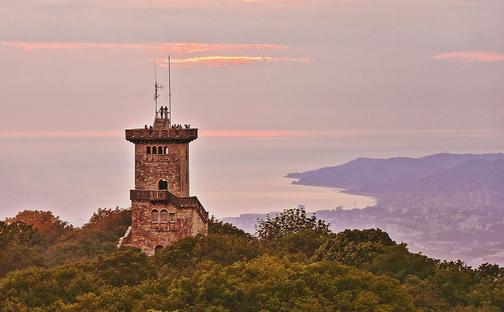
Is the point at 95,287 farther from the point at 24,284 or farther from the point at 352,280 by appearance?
the point at 352,280

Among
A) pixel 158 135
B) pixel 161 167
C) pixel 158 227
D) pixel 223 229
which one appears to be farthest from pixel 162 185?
pixel 223 229

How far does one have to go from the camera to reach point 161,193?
314ft

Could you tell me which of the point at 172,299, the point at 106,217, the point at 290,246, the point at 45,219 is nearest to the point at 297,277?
the point at 172,299

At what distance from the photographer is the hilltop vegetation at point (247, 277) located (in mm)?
65625

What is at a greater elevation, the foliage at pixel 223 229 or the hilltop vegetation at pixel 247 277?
the foliage at pixel 223 229

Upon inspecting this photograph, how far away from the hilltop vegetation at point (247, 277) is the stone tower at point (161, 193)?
3.48m

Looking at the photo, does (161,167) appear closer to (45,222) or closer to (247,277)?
(247,277)

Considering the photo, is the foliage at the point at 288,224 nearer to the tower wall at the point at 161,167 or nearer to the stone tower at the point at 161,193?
the stone tower at the point at 161,193

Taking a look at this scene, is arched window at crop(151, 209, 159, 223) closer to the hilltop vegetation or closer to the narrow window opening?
the narrow window opening

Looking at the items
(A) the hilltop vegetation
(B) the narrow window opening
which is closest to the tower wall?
(B) the narrow window opening

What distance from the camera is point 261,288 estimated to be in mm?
66688

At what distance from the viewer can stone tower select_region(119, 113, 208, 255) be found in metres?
95.9

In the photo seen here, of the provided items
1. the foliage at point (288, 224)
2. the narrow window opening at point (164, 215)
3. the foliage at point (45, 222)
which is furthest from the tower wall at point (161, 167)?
the foliage at point (45, 222)

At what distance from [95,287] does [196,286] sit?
797 centimetres
